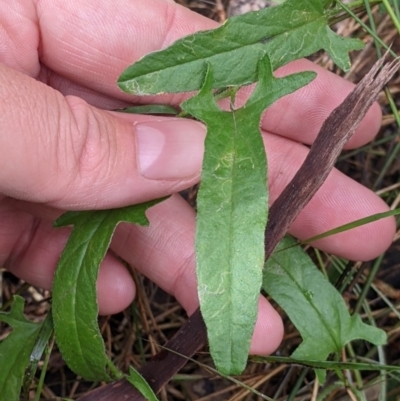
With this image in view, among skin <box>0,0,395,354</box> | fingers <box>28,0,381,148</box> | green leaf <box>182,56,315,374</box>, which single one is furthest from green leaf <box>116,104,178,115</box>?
green leaf <box>182,56,315,374</box>

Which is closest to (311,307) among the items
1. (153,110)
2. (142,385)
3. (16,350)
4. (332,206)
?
(332,206)

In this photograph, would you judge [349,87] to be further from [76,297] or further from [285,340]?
[76,297]

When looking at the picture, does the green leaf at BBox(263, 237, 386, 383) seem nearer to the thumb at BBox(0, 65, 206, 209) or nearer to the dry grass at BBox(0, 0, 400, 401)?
the dry grass at BBox(0, 0, 400, 401)

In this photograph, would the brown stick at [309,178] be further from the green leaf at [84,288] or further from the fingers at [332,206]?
the fingers at [332,206]

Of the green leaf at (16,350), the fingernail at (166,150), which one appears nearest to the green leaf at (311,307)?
the fingernail at (166,150)

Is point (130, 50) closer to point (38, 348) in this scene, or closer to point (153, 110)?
point (153, 110)
